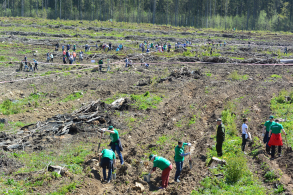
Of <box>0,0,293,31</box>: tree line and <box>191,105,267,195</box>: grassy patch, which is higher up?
<box>0,0,293,31</box>: tree line

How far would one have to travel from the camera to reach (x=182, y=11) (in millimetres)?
107375

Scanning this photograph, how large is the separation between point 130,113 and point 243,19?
3975 inches

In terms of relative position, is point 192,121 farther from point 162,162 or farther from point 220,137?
point 162,162

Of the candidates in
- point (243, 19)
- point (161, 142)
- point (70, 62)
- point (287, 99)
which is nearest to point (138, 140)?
point (161, 142)

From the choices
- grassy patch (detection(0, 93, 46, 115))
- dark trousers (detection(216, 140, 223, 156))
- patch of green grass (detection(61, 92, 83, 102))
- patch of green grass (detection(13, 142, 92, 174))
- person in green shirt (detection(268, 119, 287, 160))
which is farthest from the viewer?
patch of green grass (detection(61, 92, 83, 102))

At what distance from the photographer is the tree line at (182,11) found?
3986 inches

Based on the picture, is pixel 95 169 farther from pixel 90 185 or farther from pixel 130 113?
pixel 130 113

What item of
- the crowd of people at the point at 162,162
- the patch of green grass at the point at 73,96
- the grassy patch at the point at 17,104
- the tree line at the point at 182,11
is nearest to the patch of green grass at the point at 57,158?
the crowd of people at the point at 162,162

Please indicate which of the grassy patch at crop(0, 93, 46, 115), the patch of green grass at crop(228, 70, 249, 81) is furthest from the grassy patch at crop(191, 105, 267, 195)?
the patch of green grass at crop(228, 70, 249, 81)

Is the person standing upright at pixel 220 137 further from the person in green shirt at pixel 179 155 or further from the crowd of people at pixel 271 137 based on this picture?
the person in green shirt at pixel 179 155

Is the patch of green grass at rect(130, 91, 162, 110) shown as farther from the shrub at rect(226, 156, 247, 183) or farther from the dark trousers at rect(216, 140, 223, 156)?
the shrub at rect(226, 156, 247, 183)

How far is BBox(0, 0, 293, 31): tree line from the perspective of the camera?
101 m

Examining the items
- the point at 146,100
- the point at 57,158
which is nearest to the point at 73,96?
the point at 146,100

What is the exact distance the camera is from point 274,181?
386 inches
